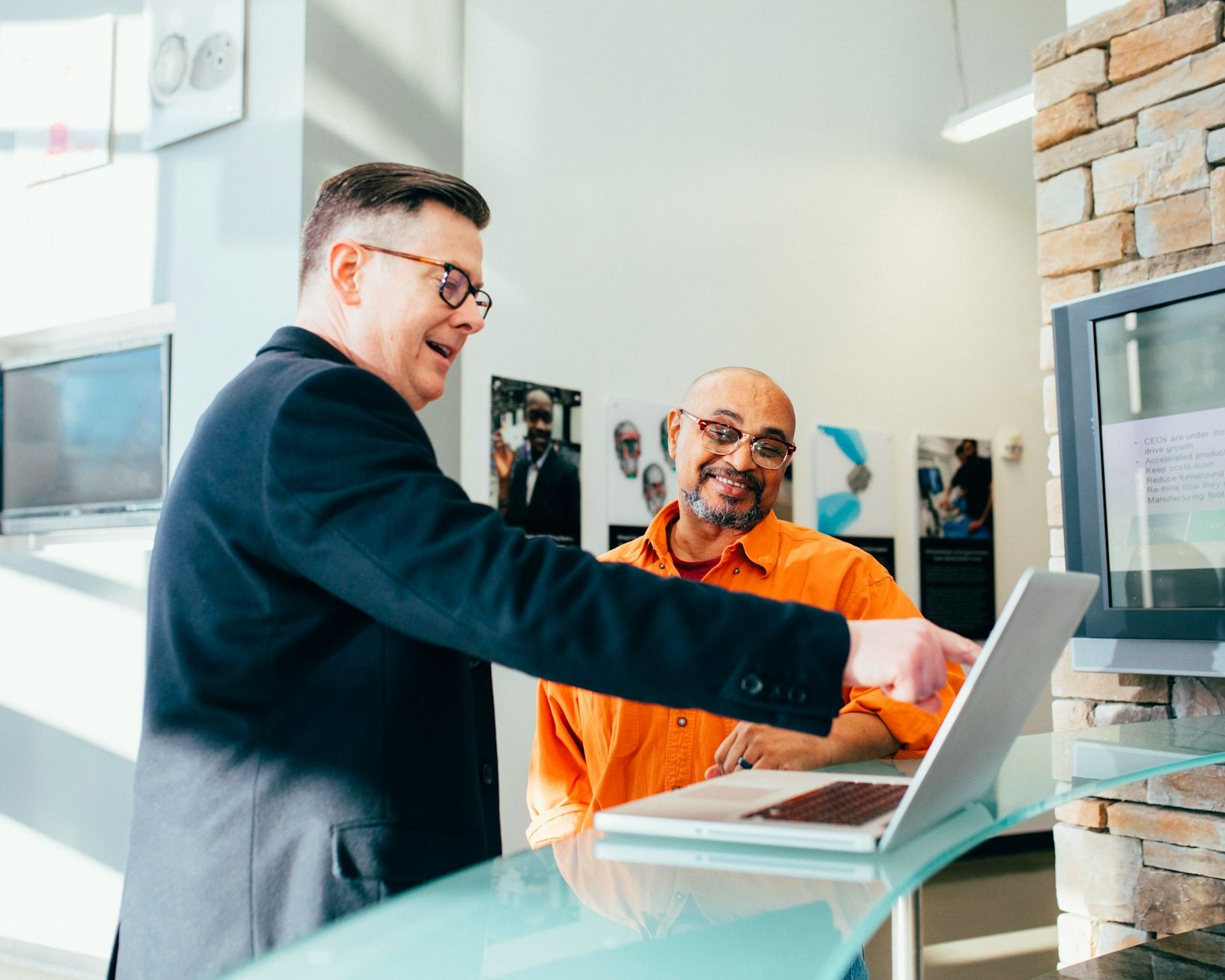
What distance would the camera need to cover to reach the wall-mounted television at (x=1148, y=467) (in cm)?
243

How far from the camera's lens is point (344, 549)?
44.1 inches

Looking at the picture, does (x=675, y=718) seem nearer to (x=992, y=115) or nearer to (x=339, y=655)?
(x=339, y=655)

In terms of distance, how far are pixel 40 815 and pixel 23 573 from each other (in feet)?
3.02

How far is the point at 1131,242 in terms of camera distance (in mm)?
2672

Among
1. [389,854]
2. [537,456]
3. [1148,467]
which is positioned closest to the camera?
[389,854]

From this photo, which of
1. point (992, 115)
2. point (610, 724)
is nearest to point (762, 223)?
point (992, 115)

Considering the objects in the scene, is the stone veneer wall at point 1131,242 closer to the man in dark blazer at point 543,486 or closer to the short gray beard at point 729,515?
the short gray beard at point 729,515

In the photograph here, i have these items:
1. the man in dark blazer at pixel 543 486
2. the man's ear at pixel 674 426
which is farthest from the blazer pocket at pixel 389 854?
the man in dark blazer at pixel 543 486

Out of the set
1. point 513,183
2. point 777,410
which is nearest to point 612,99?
point 513,183

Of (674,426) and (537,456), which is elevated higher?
(537,456)

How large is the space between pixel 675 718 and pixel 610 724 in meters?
0.14

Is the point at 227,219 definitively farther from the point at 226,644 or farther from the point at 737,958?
the point at 737,958

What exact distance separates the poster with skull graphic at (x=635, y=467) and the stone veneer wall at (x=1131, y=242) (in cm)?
214

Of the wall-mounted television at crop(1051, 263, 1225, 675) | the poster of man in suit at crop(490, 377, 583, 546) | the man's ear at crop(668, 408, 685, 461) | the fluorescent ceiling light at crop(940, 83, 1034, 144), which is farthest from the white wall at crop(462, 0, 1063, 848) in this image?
the wall-mounted television at crop(1051, 263, 1225, 675)
